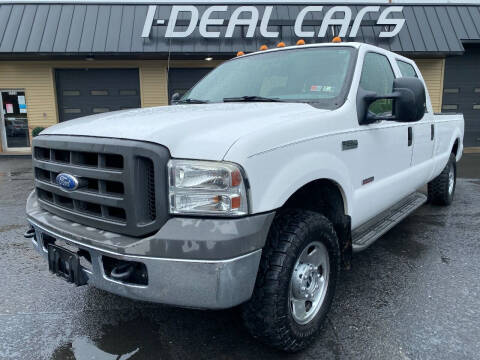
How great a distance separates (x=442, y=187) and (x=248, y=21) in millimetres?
8242

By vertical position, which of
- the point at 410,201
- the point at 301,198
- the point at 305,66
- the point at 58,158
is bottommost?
the point at 410,201

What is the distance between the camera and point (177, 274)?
1874 mm

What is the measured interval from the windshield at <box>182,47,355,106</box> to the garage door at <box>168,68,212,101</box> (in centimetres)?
1005

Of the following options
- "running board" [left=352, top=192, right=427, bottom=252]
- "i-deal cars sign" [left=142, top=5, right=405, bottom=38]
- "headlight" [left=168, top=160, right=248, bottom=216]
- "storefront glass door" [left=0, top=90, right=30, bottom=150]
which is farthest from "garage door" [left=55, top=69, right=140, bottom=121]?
"headlight" [left=168, top=160, right=248, bottom=216]

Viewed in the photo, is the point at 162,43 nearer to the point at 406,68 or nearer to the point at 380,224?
the point at 406,68

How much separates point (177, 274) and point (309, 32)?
1133 centimetres

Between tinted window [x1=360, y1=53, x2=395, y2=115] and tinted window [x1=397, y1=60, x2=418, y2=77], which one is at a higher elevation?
tinted window [x1=397, y1=60, x2=418, y2=77]

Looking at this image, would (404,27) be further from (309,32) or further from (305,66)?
(305,66)

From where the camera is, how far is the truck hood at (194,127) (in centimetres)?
191

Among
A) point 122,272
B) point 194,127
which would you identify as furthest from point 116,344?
point 194,127

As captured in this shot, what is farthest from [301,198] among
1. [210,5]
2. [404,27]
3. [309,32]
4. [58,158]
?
[404,27]

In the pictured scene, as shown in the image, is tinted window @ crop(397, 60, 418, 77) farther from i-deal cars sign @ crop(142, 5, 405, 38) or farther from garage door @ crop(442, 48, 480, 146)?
garage door @ crop(442, 48, 480, 146)

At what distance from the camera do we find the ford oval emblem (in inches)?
87.4

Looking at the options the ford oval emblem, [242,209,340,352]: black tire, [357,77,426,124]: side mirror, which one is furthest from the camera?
[357,77,426,124]: side mirror
